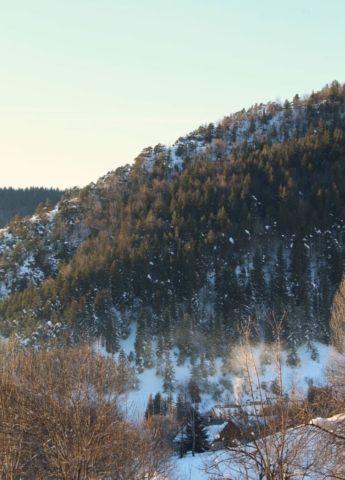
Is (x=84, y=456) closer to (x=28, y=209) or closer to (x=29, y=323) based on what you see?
(x=29, y=323)

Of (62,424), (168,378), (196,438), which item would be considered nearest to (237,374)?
(168,378)

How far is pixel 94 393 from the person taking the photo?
13.5 m

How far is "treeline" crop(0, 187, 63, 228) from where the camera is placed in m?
179

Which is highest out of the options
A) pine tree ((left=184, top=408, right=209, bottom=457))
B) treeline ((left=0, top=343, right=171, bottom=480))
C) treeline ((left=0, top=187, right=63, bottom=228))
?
treeline ((left=0, top=187, right=63, bottom=228))

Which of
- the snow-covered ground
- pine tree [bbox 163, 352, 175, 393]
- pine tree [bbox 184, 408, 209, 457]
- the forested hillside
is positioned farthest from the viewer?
the forested hillside

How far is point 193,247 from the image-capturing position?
256ft

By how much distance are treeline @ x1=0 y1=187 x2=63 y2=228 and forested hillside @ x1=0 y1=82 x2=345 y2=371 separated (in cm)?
7979

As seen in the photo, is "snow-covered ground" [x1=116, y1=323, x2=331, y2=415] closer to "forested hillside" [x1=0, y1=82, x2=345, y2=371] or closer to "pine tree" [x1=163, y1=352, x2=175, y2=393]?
"pine tree" [x1=163, y1=352, x2=175, y2=393]

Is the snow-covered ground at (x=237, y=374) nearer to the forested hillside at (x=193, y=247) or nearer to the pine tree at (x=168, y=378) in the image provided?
the pine tree at (x=168, y=378)

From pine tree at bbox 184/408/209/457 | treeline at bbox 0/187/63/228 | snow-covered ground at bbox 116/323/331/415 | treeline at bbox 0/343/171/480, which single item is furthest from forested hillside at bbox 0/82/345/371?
treeline at bbox 0/187/63/228

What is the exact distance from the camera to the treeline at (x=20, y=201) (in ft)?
587

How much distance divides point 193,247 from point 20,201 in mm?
127438

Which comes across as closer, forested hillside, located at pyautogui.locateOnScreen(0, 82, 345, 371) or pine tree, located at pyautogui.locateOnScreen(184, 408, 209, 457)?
pine tree, located at pyautogui.locateOnScreen(184, 408, 209, 457)

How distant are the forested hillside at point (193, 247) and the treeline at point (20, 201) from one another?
79.8 m
